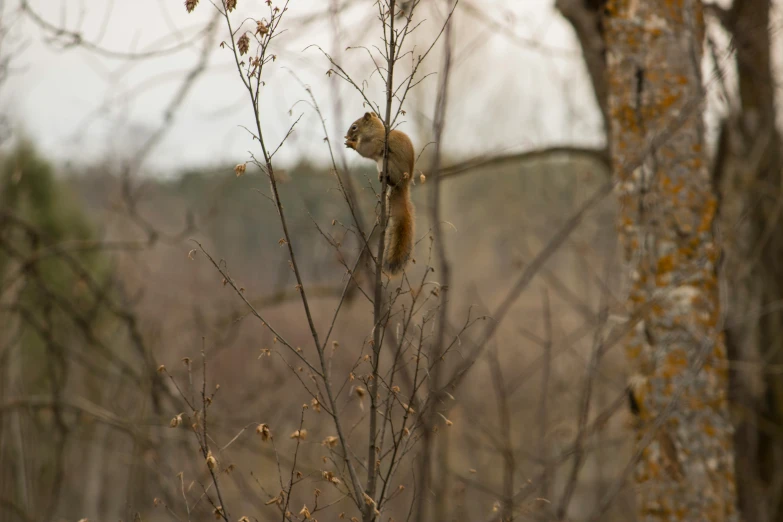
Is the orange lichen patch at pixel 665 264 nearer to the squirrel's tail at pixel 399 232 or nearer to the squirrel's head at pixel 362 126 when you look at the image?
the squirrel's tail at pixel 399 232

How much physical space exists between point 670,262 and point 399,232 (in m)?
1.32

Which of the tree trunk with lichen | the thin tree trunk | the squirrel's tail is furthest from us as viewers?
the thin tree trunk

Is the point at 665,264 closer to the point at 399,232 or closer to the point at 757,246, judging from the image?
the point at 399,232

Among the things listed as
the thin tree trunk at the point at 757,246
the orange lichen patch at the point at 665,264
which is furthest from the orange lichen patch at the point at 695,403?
the thin tree trunk at the point at 757,246

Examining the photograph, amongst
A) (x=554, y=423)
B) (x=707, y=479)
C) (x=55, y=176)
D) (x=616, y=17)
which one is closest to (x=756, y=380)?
(x=554, y=423)

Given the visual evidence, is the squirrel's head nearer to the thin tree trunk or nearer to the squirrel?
the squirrel

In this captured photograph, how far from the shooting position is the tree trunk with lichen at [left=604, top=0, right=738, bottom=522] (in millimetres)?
2674

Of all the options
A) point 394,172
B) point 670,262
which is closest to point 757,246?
point 670,262

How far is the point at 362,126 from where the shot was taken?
75.7 inches

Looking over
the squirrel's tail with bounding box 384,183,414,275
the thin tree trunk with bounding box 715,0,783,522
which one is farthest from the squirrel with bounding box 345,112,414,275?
the thin tree trunk with bounding box 715,0,783,522

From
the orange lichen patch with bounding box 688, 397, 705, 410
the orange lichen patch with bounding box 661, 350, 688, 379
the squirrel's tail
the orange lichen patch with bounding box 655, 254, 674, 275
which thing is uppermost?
the squirrel's tail

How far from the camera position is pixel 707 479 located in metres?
2.66

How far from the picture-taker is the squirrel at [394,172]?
184 centimetres

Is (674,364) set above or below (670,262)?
below
